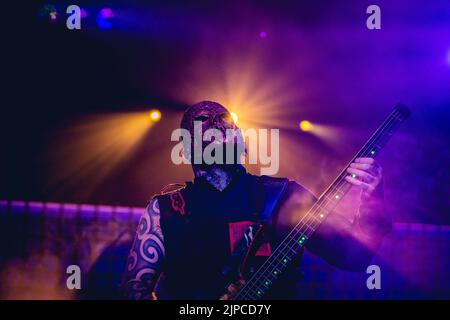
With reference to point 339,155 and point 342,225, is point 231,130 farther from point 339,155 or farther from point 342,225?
point 339,155

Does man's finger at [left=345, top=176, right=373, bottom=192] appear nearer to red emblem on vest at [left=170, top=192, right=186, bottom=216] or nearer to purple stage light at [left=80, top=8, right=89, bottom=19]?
red emblem on vest at [left=170, top=192, right=186, bottom=216]

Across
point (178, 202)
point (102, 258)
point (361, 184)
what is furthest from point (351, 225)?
point (102, 258)

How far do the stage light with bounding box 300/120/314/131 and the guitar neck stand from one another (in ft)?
7.78

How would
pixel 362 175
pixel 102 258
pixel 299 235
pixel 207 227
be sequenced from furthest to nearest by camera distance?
pixel 102 258, pixel 207 227, pixel 299 235, pixel 362 175

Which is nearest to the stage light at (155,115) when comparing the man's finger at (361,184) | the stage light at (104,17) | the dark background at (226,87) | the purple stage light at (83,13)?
the dark background at (226,87)

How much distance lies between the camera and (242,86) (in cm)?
436

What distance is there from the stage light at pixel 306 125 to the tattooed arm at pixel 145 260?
2726mm

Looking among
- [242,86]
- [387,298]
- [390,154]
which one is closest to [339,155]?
[390,154]

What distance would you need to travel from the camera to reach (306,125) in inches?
188

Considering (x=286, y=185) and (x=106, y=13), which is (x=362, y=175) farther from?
(x=106, y=13)

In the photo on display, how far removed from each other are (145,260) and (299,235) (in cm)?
105

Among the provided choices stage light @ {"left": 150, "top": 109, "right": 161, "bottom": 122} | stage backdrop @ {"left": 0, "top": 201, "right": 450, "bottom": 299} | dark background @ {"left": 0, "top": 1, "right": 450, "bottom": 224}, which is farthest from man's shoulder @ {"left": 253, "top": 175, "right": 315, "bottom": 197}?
stage light @ {"left": 150, "top": 109, "right": 161, "bottom": 122}

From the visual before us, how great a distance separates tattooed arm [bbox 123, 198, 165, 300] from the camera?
8.07 ft

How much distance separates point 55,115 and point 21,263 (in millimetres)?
2148
